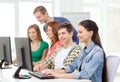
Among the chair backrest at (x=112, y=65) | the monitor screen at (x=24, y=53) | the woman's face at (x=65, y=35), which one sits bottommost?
the chair backrest at (x=112, y=65)

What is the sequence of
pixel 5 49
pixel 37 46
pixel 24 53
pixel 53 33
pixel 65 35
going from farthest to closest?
pixel 37 46 < pixel 53 33 < pixel 5 49 < pixel 65 35 < pixel 24 53

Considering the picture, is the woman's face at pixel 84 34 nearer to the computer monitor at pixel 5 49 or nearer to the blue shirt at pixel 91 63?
the blue shirt at pixel 91 63

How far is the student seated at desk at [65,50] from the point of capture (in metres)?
2.83

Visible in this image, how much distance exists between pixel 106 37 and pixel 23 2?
2412mm

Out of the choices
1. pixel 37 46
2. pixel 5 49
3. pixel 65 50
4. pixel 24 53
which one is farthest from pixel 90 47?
pixel 37 46

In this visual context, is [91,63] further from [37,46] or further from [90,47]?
[37,46]

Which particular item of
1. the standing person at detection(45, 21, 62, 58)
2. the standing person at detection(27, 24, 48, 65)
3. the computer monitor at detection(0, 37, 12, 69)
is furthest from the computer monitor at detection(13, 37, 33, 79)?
the standing person at detection(27, 24, 48, 65)

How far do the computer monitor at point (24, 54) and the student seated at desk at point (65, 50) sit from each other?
1.36ft

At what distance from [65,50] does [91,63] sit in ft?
1.75

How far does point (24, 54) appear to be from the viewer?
2.60 meters

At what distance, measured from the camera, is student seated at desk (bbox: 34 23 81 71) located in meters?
2.83

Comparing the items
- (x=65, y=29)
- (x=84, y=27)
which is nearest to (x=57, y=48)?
(x=65, y=29)

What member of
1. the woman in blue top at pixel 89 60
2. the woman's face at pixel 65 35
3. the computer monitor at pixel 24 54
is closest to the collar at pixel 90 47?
the woman in blue top at pixel 89 60

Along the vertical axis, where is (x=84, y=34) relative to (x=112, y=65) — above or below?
above
